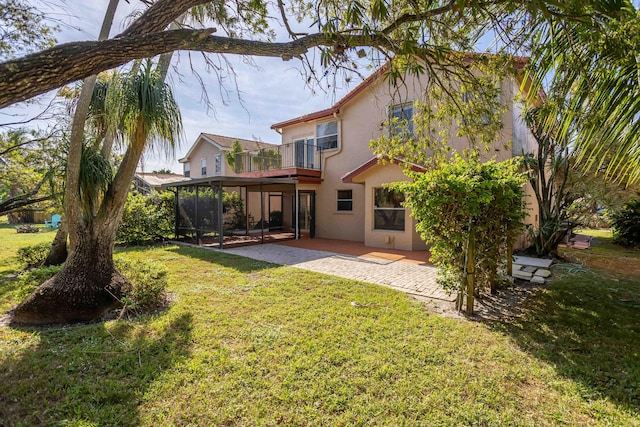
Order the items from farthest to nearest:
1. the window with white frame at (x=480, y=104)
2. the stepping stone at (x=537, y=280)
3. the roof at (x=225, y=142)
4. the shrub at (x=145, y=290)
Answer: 1. the roof at (x=225, y=142)
2. the stepping stone at (x=537, y=280)
3. the window with white frame at (x=480, y=104)
4. the shrub at (x=145, y=290)

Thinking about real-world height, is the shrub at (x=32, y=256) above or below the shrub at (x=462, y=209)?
below

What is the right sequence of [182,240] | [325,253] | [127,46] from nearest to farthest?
[127,46] < [325,253] < [182,240]

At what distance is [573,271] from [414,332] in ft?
21.7

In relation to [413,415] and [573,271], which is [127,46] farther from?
[573,271]

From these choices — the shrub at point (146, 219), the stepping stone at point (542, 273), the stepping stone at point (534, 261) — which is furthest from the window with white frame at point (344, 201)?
the shrub at point (146, 219)

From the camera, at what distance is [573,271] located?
8.04 metres

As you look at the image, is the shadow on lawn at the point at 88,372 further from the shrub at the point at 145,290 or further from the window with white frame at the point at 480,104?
the window with white frame at the point at 480,104

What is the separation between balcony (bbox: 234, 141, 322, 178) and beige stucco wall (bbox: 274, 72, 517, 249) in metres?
0.62

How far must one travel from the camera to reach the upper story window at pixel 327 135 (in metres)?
15.3

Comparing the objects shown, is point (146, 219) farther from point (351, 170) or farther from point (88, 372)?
point (88, 372)

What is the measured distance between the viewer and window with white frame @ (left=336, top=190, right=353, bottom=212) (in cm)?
1463

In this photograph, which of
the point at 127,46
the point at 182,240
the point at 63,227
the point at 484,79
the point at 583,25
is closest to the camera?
the point at 127,46

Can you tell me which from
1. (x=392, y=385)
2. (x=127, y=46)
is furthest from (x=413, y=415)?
(x=127, y=46)

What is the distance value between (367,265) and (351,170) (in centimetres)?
655
